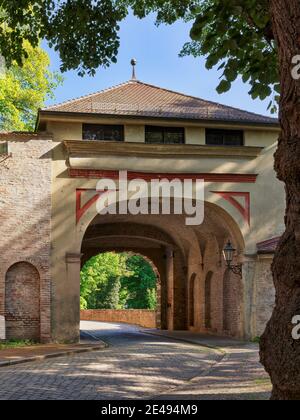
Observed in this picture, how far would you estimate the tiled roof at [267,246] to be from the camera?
2013 centimetres

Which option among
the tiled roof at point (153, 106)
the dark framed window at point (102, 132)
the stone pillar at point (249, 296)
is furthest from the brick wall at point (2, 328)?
the stone pillar at point (249, 296)

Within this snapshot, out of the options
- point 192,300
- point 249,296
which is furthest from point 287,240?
point 192,300

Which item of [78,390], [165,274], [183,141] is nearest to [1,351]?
[78,390]

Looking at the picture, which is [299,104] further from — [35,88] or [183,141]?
[35,88]

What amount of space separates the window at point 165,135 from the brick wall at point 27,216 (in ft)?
11.0

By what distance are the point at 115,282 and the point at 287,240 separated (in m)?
51.2

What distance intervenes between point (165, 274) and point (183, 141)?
12356mm

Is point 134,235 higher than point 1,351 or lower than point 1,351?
higher

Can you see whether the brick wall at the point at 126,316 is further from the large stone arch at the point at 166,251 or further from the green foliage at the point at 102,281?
the large stone arch at the point at 166,251

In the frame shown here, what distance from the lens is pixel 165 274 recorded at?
3153 centimetres

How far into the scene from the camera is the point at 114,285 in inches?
2202

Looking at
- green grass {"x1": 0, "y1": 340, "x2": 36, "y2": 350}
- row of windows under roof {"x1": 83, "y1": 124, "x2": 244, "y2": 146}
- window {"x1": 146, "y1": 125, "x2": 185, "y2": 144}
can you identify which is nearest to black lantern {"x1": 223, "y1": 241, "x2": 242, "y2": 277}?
row of windows under roof {"x1": 83, "y1": 124, "x2": 244, "y2": 146}

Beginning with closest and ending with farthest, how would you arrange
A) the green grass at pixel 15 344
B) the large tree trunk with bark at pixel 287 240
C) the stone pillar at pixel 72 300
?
the large tree trunk with bark at pixel 287 240, the green grass at pixel 15 344, the stone pillar at pixel 72 300

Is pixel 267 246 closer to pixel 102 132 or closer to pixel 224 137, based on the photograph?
pixel 224 137
